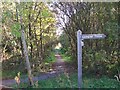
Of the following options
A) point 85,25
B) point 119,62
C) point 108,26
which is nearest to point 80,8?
point 85,25

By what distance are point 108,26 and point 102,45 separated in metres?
1.04

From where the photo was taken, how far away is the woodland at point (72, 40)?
7031 mm

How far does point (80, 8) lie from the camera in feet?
29.7

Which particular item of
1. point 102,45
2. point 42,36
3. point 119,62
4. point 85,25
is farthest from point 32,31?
point 119,62

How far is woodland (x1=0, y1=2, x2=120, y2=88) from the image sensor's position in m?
7.03

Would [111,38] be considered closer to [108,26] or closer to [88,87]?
[108,26]

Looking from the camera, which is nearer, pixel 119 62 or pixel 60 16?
pixel 119 62

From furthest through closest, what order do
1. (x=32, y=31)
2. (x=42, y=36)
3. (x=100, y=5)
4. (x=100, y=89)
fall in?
1. (x=42, y=36)
2. (x=32, y=31)
3. (x=100, y=5)
4. (x=100, y=89)

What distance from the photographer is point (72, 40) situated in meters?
11.0

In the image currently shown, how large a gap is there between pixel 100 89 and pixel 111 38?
6.65ft

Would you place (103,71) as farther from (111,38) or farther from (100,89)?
(100,89)

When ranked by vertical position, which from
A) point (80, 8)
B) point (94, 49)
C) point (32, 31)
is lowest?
point (94, 49)

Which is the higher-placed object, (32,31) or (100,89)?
(32,31)

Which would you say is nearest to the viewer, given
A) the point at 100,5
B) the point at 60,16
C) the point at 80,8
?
the point at 100,5
